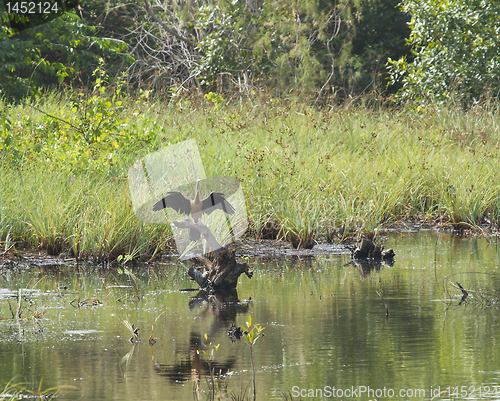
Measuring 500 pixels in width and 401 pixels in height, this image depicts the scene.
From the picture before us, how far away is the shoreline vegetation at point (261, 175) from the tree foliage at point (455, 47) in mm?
2855

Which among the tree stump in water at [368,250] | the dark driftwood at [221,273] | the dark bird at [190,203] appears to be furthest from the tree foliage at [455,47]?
the dark driftwood at [221,273]

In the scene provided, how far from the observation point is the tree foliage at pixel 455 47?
615 inches

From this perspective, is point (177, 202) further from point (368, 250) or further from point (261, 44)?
point (261, 44)

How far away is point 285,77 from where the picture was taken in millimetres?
19641

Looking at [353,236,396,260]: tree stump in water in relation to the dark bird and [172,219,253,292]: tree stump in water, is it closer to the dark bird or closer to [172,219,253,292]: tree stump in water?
[172,219,253,292]: tree stump in water

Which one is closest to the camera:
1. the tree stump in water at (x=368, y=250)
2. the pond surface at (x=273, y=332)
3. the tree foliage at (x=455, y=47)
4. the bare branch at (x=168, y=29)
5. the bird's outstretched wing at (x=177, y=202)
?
the pond surface at (x=273, y=332)

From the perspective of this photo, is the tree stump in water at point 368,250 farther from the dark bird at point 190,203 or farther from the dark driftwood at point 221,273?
→ the dark bird at point 190,203

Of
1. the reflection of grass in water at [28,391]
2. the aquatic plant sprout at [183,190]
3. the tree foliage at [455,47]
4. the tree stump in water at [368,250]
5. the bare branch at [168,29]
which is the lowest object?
the tree stump in water at [368,250]

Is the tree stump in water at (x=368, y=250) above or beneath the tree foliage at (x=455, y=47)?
beneath

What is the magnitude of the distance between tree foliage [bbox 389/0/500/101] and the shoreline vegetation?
2855mm

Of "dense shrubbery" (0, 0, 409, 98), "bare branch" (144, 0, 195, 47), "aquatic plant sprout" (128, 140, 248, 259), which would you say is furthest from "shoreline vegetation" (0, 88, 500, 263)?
"bare branch" (144, 0, 195, 47)

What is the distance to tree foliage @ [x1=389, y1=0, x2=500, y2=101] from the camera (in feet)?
51.3

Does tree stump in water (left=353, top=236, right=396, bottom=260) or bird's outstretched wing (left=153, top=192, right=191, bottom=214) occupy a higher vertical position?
bird's outstretched wing (left=153, top=192, right=191, bottom=214)

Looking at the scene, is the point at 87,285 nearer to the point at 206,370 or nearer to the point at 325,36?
the point at 206,370
